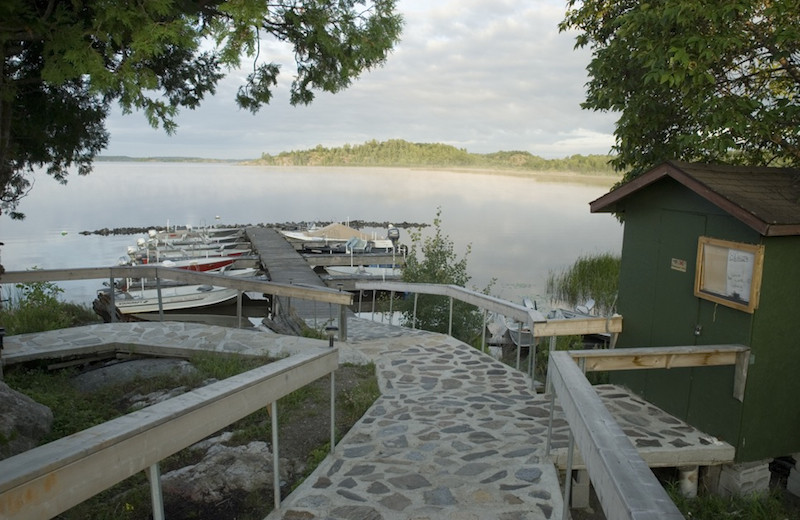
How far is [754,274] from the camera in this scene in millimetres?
5336

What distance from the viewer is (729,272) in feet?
18.4

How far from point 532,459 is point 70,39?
16.0 feet

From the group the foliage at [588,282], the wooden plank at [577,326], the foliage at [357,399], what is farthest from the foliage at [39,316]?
the foliage at [588,282]

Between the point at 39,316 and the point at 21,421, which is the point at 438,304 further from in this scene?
the point at 21,421

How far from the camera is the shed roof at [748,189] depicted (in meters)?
5.19

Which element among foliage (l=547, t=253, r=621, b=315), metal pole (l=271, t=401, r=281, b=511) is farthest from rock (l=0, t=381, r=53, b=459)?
foliage (l=547, t=253, r=621, b=315)

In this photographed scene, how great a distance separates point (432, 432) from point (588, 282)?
16944 millimetres

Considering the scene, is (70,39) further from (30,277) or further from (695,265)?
(695,265)

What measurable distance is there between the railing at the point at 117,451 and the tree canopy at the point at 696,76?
20.1ft

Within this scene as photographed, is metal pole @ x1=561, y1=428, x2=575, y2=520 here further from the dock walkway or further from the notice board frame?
the dock walkway

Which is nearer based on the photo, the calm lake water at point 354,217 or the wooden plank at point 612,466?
the wooden plank at point 612,466

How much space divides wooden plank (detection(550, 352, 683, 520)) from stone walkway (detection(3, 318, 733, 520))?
1.60 metres

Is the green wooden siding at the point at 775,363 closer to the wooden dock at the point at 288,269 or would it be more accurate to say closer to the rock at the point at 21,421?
the rock at the point at 21,421

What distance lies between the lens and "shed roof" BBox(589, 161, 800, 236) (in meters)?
5.19
